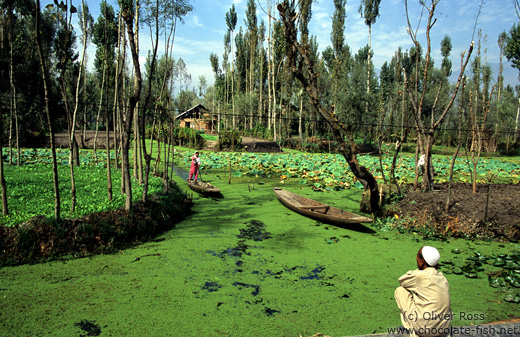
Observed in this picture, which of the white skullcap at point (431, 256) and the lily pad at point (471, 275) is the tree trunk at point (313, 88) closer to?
the lily pad at point (471, 275)

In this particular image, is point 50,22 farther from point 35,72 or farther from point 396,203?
point 396,203

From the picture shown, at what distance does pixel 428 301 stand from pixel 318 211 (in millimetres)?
4689

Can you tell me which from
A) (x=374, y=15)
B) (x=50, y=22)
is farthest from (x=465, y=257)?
(x=50, y=22)

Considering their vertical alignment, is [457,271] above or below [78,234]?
below

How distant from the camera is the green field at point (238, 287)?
3176 mm

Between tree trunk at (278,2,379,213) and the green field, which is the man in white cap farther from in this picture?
tree trunk at (278,2,379,213)

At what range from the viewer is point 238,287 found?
396 cm

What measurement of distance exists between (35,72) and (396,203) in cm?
1941

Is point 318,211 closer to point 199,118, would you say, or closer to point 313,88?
point 313,88

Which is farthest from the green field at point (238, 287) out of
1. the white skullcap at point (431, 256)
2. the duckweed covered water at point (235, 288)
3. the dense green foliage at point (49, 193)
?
the white skullcap at point (431, 256)

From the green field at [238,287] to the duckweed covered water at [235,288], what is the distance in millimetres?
12

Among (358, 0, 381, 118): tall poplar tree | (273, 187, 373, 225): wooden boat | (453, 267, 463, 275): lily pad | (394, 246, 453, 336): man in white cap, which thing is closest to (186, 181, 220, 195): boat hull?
(273, 187, 373, 225): wooden boat

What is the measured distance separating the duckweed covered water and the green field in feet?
0.04

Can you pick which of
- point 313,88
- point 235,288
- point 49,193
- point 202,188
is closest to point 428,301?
point 235,288
